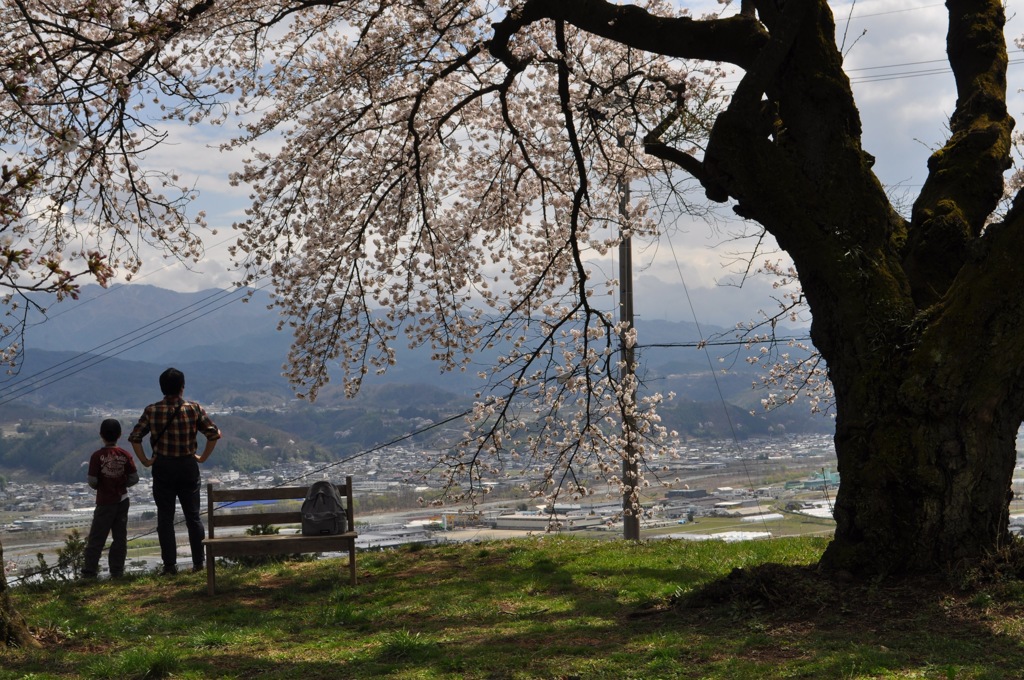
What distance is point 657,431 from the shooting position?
1184cm

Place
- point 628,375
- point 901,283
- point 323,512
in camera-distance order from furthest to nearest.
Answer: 1. point 628,375
2. point 323,512
3. point 901,283

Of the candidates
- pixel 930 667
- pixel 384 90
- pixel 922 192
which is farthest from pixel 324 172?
pixel 930 667

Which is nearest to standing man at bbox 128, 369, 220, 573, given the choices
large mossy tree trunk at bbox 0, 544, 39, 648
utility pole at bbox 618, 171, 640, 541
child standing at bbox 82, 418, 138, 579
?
child standing at bbox 82, 418, 138, 579

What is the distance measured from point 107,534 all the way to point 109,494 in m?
0.41

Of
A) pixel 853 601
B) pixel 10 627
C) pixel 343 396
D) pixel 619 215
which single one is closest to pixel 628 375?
pixel 619 215

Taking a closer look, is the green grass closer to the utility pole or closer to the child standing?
the child standing

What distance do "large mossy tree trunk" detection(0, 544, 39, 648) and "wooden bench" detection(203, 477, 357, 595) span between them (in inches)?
88.0

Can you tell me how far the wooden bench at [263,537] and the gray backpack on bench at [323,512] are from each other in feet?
0.31

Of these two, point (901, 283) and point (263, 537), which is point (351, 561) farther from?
point (901, 283)

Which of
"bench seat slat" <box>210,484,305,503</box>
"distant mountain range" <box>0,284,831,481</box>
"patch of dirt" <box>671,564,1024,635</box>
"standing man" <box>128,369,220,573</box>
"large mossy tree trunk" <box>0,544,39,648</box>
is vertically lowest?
"patch of dirt" <box>671,564,1024,635</box>

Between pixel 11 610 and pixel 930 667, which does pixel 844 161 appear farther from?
pixel 11 610

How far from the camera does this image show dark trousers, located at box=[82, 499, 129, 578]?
30.7ft

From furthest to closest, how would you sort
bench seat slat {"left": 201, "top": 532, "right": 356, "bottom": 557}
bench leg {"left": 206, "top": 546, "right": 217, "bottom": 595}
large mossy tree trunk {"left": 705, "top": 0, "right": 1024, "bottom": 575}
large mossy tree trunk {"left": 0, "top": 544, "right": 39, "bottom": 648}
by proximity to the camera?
bench leg {"left": 206, "top": 546, "right": 217, "bottom": 595}
bench seat slat {"left": 201, "top": 532, "right": 356, "bottom": 557}
large mossy tree trunk {"left": 705, "top": 0, "right": 1024, "bottom": 575}
large mossy tree trunk {"left": 0, "top": 544, "right": 39, "bottom": 648}

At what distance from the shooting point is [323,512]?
8.13m
